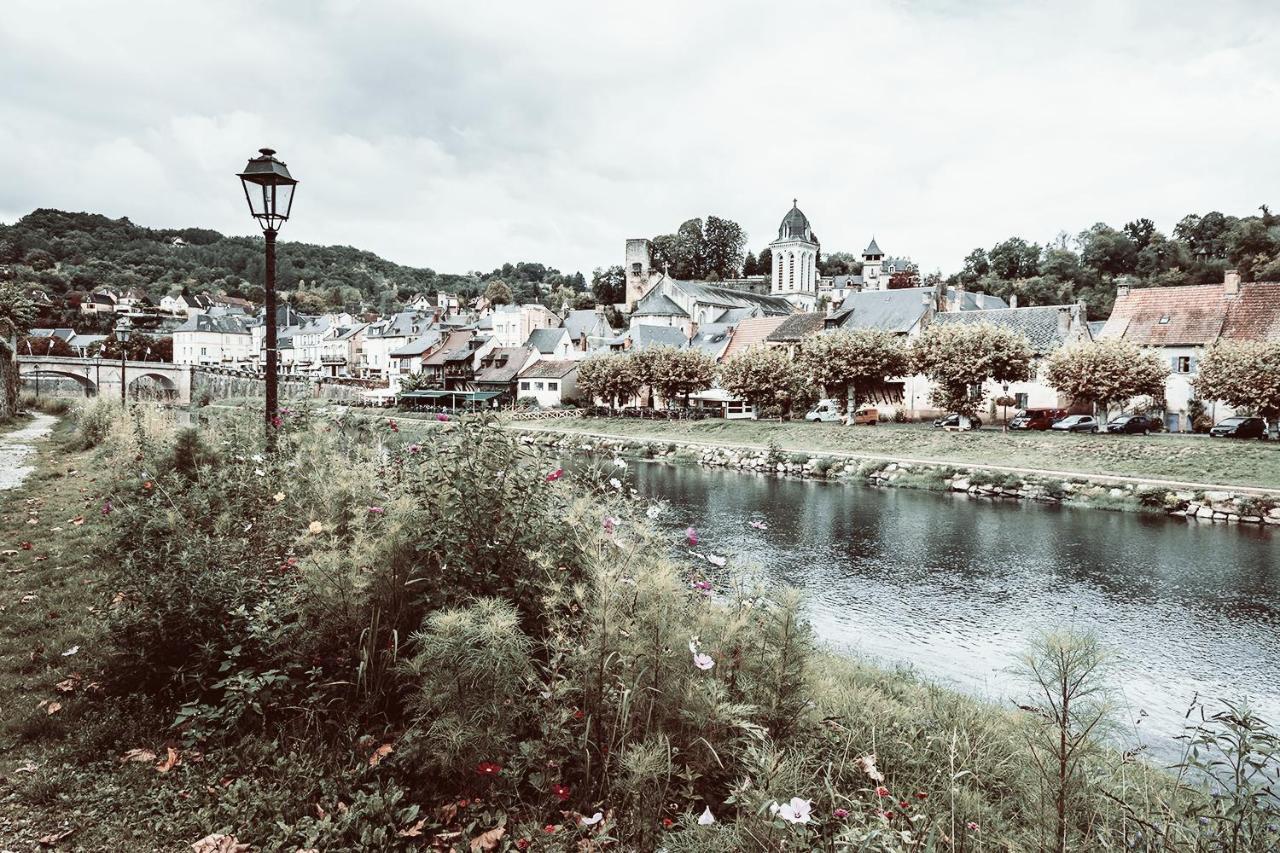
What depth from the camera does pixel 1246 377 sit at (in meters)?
32.9

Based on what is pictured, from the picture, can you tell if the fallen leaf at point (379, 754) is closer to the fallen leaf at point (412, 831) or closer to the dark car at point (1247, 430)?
the fallen leaf at point (412, 831)

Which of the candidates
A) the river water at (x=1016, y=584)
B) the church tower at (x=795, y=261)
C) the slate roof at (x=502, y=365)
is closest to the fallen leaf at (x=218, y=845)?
the river water at (x=1016, y=584)

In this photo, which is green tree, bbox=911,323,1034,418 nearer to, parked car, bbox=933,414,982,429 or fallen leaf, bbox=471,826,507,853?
parked car, bbox=933,414,982,429

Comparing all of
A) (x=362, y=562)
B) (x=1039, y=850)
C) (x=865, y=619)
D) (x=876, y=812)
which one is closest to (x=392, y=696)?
(x=362, y=562)

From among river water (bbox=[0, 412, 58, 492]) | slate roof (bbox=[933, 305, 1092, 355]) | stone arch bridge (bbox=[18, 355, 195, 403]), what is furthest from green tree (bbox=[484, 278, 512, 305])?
river water (bbox=[0, 412, 58, 492])

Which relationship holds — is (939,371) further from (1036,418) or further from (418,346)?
(418,346)

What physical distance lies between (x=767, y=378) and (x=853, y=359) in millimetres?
5949

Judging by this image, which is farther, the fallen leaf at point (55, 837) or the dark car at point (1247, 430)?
the dark car at point (1247, 430)

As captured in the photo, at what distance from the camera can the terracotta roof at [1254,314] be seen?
136 feet

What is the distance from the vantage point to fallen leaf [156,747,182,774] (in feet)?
13.9

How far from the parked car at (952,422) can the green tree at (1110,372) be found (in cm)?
655

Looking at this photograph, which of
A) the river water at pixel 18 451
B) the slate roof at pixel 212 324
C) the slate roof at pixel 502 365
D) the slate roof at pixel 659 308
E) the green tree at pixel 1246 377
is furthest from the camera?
the slate roof at pixel 212 324

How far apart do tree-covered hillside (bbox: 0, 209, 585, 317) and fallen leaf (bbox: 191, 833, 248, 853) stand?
13973cm

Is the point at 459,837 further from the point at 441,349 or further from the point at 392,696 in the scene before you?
the point at 441,349
